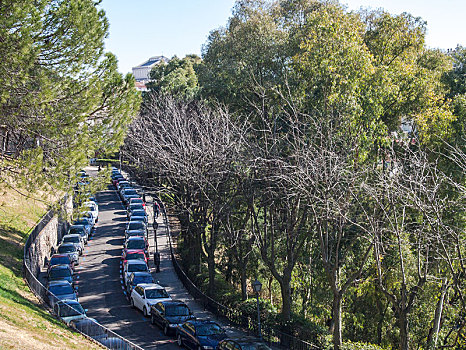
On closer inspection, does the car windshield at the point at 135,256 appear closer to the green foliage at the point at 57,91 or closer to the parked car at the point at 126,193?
the green foliage at the point at 57,91

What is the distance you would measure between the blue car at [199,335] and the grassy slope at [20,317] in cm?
373

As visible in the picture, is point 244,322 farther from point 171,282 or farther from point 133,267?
point 133,267

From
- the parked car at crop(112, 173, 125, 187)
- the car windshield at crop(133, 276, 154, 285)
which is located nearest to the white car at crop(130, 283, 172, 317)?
the car windshield at crop(133, 276, 154, 285)

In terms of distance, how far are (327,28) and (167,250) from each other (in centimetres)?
2174

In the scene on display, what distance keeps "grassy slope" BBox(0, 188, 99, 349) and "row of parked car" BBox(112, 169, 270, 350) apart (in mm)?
3905

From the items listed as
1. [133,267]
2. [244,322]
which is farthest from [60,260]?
[244,322]

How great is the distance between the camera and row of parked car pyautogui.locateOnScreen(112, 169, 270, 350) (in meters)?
18.1

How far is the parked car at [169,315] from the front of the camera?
2078 cm

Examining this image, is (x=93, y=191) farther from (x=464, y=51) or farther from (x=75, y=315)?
(x=464, y=51)

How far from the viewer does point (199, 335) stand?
733 inches

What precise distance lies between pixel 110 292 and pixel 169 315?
287 inches

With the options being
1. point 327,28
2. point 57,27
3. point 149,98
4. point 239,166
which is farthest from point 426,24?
point 149,98

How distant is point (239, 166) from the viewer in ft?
68.3

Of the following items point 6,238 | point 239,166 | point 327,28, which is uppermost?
point 327,28
